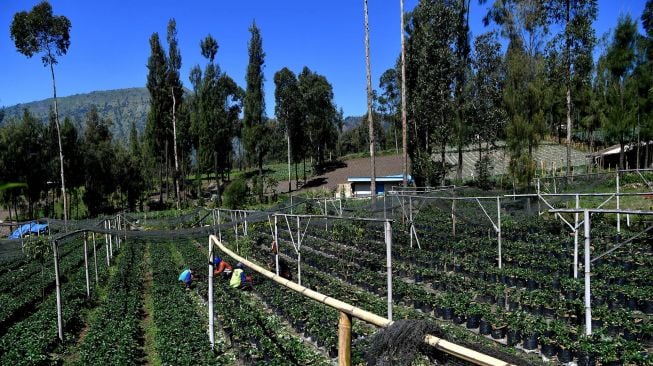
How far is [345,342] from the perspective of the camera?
151 inches

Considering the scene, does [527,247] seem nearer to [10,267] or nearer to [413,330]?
[413,330]

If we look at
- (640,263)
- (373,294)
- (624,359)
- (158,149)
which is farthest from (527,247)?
(158,149)

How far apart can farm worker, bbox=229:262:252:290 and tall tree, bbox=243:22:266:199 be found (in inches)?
1263

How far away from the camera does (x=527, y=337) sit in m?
8.12

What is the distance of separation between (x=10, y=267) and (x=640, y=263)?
25987 mm

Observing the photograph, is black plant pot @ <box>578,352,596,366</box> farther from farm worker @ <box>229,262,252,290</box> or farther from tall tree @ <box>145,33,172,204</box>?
tall tree @ <box>145,33,172,204</box>

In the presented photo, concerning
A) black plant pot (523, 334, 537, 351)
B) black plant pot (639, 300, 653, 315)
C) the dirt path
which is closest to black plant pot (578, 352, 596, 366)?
black plant pot (523, 334, 537, 351)

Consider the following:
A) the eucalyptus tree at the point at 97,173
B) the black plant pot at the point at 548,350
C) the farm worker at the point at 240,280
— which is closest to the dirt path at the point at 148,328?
the farm worker at the point at 240,280

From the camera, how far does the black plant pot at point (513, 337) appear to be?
830 cm

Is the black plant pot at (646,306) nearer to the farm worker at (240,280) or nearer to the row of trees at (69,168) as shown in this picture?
the farm worker at (240,280)

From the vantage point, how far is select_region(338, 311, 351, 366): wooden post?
3.81 meters

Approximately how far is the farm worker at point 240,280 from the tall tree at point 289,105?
34212 mm

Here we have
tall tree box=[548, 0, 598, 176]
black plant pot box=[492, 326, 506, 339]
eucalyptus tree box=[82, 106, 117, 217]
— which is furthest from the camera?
eucalyptus tree box=[82, 106, 117, 217]

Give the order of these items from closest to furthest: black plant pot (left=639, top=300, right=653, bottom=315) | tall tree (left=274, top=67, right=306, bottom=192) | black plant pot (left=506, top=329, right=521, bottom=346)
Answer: black plant pot (left=506, top=329, right=521, bottom=346)
black plant pot (left=639, top=300, right=653, bottom=315)
tall tree (left=274, top=67, right=306, bottom=192)
